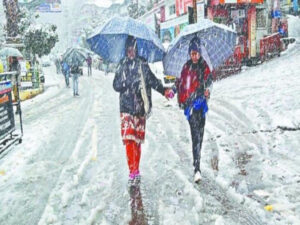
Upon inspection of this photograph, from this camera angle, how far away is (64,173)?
5656mm

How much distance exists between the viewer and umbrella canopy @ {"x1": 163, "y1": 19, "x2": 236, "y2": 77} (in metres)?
5.00

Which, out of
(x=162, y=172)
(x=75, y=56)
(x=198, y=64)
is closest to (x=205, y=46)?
(x=198, y=64)

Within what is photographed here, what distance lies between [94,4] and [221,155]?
98.2 m

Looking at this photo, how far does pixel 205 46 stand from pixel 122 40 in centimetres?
122

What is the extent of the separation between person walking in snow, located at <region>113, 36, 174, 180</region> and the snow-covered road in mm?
796

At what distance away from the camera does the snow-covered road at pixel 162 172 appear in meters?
4.15

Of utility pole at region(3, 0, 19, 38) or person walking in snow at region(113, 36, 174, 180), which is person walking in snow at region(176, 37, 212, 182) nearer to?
person walking in snow at region(113, 36, 174, 180)

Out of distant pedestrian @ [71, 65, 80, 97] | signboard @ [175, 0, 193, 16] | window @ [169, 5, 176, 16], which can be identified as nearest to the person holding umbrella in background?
distant pedestrian @ [71, 65, 80, 97]

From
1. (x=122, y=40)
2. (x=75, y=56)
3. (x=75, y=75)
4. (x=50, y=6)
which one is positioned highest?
(x=50, y=6)

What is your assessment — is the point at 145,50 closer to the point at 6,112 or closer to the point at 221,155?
the point at 221,155

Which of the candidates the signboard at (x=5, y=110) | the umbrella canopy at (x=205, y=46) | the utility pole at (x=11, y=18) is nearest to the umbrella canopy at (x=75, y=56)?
the utility pole at (x=11, y=18)

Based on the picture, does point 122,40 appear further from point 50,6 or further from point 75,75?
point 50,6

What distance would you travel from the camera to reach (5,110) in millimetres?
7031

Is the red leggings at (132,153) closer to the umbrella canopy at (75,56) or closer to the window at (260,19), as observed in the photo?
the umbrella canopy at (75,56)
